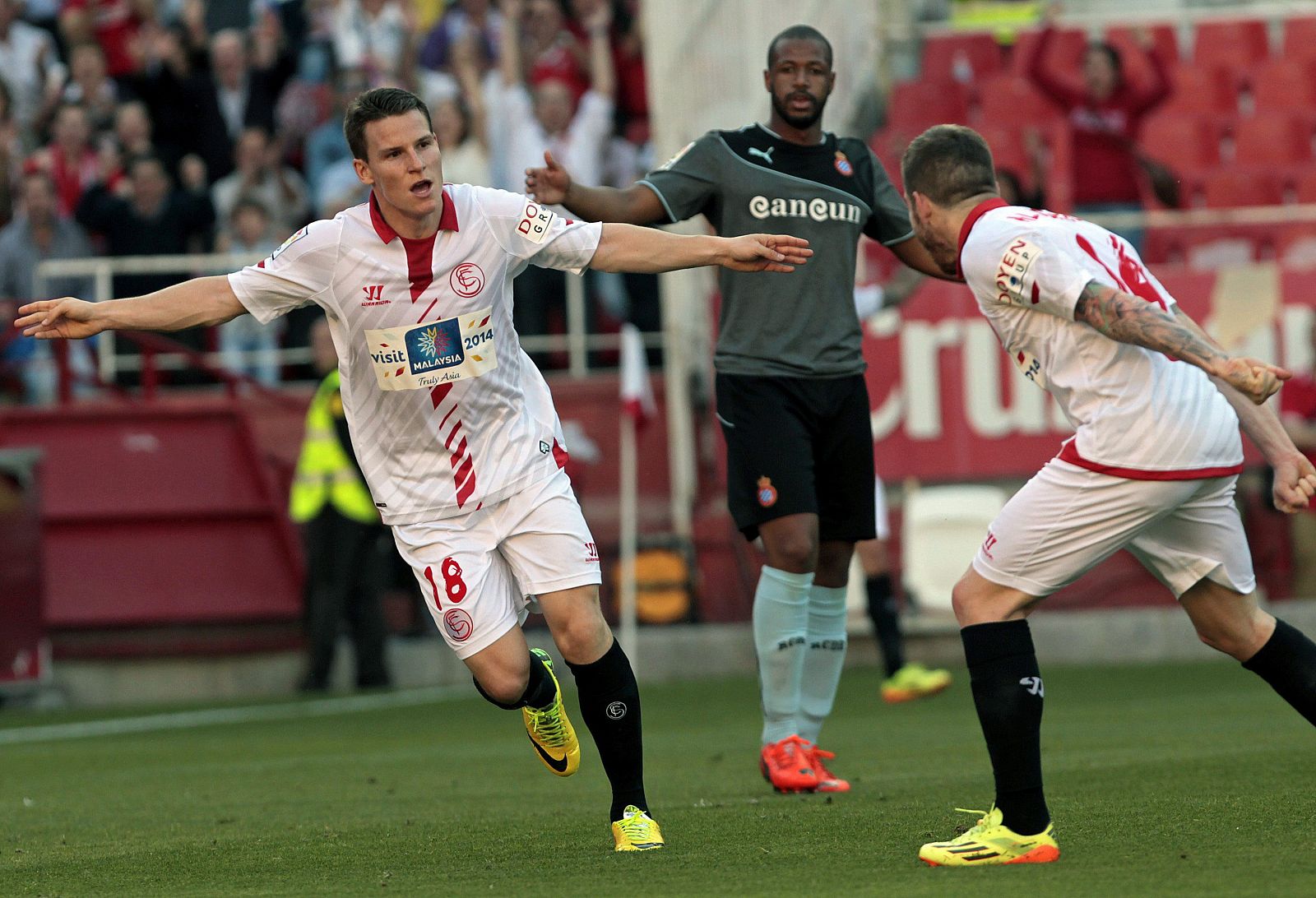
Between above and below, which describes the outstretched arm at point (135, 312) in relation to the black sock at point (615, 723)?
above

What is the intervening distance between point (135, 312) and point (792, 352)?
253 cm

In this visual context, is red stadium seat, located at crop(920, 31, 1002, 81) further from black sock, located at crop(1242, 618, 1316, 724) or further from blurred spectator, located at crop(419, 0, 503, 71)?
black sock, located at crop(1242, 618, 1316, 724)

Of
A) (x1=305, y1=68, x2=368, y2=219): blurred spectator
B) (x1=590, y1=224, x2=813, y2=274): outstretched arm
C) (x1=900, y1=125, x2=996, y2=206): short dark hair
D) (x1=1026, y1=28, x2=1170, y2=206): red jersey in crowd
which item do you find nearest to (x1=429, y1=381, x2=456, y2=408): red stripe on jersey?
(x1=590, y1=224, x2=813, y2=274): outstretched arm

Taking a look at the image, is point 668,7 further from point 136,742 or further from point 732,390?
point 732,390

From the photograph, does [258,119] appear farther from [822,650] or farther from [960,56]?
[822,650]

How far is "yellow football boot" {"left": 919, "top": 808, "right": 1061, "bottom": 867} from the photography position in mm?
5043

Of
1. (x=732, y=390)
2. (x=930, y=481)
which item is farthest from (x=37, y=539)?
(x=732, y=390)

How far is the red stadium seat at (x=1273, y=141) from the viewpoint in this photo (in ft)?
54.7

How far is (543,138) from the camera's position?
15227 millimetres

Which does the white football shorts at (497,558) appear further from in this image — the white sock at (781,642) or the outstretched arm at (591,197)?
the white sock at (781,642)

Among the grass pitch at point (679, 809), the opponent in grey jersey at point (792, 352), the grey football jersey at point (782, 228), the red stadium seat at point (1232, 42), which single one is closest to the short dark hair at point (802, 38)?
the opponent in grey jersey at point (792, 352)

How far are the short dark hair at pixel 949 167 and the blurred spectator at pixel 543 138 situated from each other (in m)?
9.50

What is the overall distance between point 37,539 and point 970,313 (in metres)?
6.83

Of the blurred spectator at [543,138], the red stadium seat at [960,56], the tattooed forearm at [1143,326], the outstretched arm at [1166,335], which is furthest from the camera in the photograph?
the red stadium seat at [960,56]
